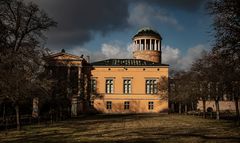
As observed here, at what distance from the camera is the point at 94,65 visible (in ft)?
210

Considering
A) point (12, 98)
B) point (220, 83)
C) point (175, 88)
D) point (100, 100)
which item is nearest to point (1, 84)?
point (12, 98)

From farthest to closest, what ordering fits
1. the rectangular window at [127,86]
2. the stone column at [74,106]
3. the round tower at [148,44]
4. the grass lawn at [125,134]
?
1. the round tower at [148,44]
2. the rectangular window at [127,86]
3. the stone column at [74,106]
4. the grass lawn at [125,134]

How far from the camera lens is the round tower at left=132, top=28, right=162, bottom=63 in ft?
250

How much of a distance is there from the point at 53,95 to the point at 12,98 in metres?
15.6

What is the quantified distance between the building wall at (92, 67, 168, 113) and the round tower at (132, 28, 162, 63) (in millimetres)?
A: 14742

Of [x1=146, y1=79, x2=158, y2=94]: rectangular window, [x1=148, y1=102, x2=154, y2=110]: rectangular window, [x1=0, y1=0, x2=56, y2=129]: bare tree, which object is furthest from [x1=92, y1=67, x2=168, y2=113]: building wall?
[x1=0, y1=0, x2=56, y2=129]: bare tree

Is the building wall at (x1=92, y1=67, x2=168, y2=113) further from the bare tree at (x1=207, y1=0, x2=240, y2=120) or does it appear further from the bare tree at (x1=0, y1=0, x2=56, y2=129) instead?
the bare tree at (x1=207, y1=0, x2=240, y2=120)

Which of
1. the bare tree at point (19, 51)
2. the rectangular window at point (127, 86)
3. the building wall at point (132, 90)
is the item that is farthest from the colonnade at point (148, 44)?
the bare tree at point (19, 51)

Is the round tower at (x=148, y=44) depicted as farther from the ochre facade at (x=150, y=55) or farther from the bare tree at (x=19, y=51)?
the bare tree at (x=19, y=51)

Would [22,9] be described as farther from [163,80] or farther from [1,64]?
[163,80]

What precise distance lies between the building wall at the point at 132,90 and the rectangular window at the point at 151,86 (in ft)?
2.20

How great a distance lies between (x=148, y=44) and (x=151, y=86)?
17.3 metres

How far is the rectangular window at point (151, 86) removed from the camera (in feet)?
206

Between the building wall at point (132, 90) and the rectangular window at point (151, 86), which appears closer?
the building wall at point (132, 90)
